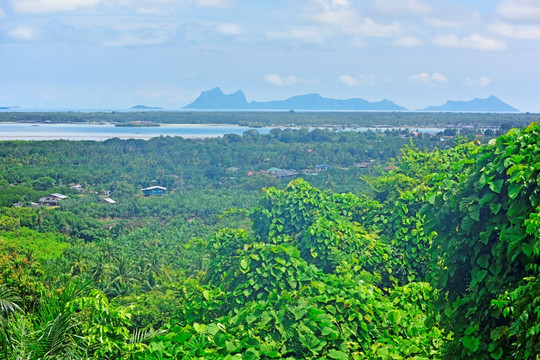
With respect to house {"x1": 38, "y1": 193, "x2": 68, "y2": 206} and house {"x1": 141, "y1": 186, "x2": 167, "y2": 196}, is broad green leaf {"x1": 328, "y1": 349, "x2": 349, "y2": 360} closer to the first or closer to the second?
house {"x1": 38, "y1": 193, "x2": 68, "y2": 206}

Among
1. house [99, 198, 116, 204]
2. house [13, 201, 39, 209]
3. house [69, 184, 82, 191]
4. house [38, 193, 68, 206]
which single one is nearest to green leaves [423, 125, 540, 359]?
house [13, 201, 39, 209]

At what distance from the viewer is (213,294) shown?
7152 mm

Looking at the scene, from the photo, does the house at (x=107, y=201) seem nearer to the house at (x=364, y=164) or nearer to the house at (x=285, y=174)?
the house at (x=285, y=174)

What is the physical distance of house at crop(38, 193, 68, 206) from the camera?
62384mm

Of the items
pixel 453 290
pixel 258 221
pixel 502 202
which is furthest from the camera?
pixel 258 221

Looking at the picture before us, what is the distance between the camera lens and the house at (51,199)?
205 ft

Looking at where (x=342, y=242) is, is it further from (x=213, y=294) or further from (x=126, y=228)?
(x=126, y=228)

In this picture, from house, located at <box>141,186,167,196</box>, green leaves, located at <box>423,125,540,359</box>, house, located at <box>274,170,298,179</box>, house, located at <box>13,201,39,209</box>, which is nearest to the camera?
green leaves, located at <box>423,125,540,359</box>

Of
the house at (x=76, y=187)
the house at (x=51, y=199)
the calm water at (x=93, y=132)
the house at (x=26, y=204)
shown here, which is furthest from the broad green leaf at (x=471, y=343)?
the calm water at (x=93, y=132)

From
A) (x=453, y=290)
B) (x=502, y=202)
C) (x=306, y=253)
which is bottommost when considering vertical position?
(x=306, y=253)

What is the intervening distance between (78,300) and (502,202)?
14.7 feet

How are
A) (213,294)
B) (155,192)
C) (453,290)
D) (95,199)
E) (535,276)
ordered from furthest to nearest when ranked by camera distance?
1. (155,192)
2. (95,199)
3. (213,294)
4. (453,290)
5. (535,276)

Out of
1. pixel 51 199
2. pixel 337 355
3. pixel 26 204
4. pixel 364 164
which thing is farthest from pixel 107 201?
pixel 337 355

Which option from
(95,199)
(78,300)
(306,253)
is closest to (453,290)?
(78,300)
